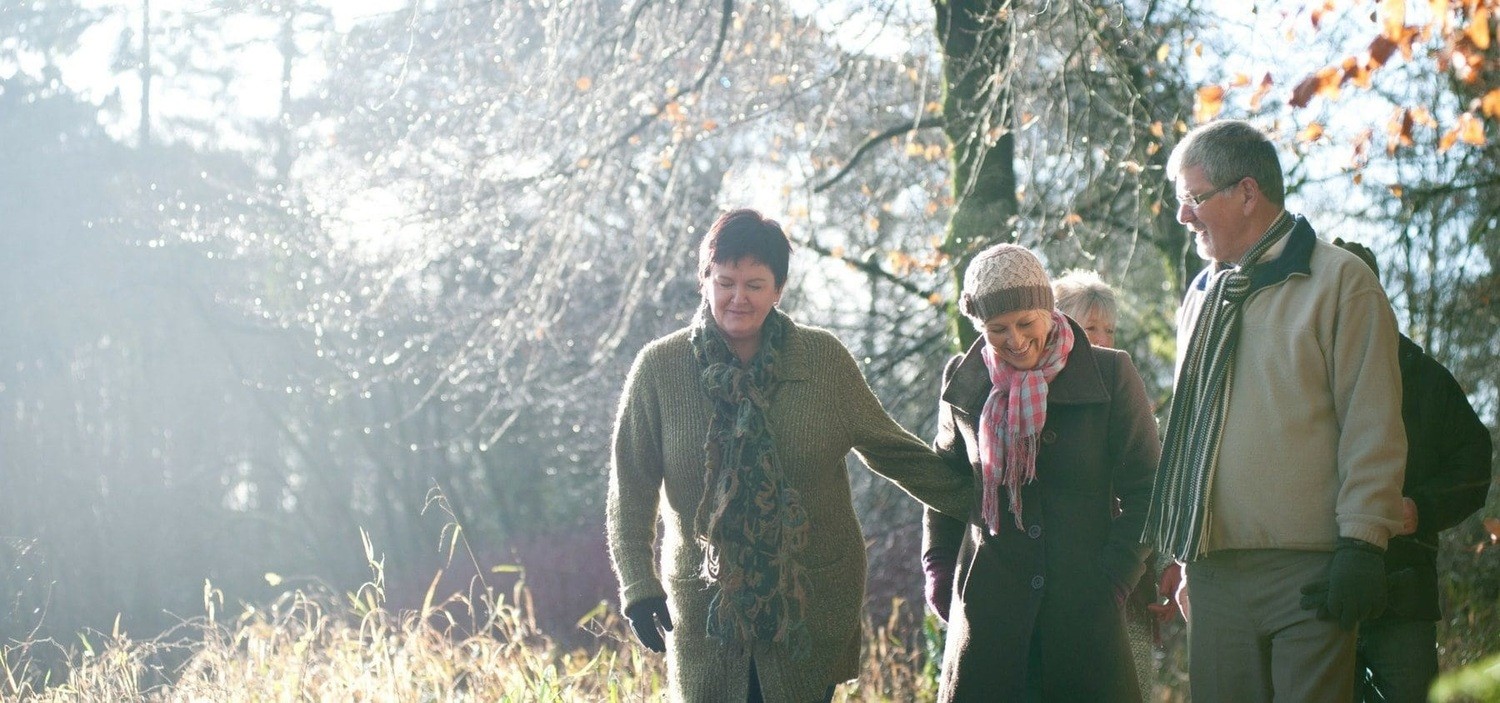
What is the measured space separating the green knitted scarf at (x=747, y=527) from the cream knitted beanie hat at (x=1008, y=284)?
552 mm

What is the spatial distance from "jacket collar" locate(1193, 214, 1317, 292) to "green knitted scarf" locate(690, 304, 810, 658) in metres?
1.11

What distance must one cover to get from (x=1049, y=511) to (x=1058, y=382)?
0.96 ft

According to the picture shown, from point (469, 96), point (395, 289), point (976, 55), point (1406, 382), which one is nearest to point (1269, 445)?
point (1406, 382)

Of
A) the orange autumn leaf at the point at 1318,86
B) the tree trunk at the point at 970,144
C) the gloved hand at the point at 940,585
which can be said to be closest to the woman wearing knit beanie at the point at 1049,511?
the gloved hand at the point at 940,585

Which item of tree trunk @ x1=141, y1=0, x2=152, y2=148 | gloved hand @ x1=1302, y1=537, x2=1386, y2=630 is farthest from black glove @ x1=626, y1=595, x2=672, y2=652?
tree trunk @ x1=141, y1=0, x2=152, y2=148

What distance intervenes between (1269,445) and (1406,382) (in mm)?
347

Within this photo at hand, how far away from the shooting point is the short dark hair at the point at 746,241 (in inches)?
134

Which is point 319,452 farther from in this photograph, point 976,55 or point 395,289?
point 976,55

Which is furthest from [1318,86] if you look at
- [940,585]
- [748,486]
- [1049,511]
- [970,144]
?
[970,144]

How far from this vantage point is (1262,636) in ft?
9.94

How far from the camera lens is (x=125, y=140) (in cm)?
1934

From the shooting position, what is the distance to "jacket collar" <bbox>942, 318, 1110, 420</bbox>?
341 centimetres

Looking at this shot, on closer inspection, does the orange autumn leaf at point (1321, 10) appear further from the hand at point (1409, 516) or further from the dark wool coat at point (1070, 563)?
the hand at point (1409, 516)

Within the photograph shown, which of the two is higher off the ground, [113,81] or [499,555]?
[113,81]
